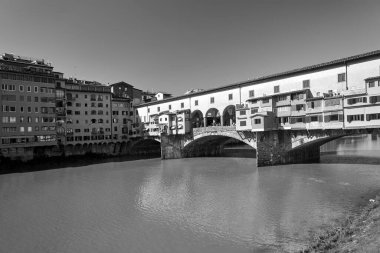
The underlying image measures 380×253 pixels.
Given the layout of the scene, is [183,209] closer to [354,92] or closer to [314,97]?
[314,97]

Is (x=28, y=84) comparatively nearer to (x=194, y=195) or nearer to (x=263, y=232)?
(x=194, y=195)

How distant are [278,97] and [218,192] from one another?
2162 centimetres

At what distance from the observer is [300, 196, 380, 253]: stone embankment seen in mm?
11750

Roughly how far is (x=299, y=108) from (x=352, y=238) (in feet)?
96.9

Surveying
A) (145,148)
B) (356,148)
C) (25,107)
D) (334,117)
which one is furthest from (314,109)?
(25,107)

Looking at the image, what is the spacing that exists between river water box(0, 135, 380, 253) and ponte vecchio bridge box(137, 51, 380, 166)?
5018 millimetres

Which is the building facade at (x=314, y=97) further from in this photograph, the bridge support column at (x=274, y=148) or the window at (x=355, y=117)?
the bridge support column at (x=274, y=148)

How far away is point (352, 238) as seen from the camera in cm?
1361

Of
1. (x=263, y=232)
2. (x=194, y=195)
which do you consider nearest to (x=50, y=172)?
(x=194, y=195)

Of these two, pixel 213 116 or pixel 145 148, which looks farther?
pixel 145 148

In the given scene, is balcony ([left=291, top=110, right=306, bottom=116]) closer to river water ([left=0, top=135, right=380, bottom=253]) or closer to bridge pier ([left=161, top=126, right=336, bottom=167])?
bridge pier ([left=161, top=126, right=336, bottom=167])

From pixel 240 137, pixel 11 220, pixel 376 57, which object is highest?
pixel 376 57

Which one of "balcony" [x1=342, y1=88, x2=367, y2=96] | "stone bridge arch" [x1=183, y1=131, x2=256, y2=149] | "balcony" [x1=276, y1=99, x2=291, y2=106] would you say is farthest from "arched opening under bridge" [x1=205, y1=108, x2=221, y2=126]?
"balcony" [x1=342, y1=88, x2=367, y2=96]

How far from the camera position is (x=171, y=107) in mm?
69312
